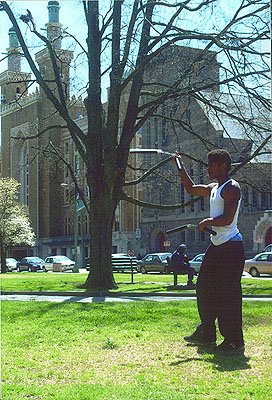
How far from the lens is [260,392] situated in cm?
Answer: 433

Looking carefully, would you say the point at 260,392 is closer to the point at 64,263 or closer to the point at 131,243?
the point at 64,263

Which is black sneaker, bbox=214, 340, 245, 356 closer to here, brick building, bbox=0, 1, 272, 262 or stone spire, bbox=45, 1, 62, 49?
brick building, bbox=0, 1, 272, 262

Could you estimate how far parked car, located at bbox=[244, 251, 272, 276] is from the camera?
1294 inches

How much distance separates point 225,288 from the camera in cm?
580

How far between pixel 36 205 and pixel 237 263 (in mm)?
82869

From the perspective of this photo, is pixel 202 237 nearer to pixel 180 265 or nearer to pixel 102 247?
pixel 180 265

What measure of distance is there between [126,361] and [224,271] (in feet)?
4.16

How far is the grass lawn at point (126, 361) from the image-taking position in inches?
174

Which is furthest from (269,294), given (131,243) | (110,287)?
(131,243)

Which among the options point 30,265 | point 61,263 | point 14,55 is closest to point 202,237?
point 61,263

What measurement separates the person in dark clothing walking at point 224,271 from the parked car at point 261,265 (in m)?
27.7

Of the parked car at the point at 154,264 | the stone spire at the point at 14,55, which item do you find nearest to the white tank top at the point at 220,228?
the stone spire at the point at 14,55

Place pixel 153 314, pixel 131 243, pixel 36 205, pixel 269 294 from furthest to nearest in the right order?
pixel 36 205, pixel 131 243, pixel 269 294, pixel 153 314

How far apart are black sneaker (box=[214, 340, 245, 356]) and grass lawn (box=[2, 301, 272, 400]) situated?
117mm
